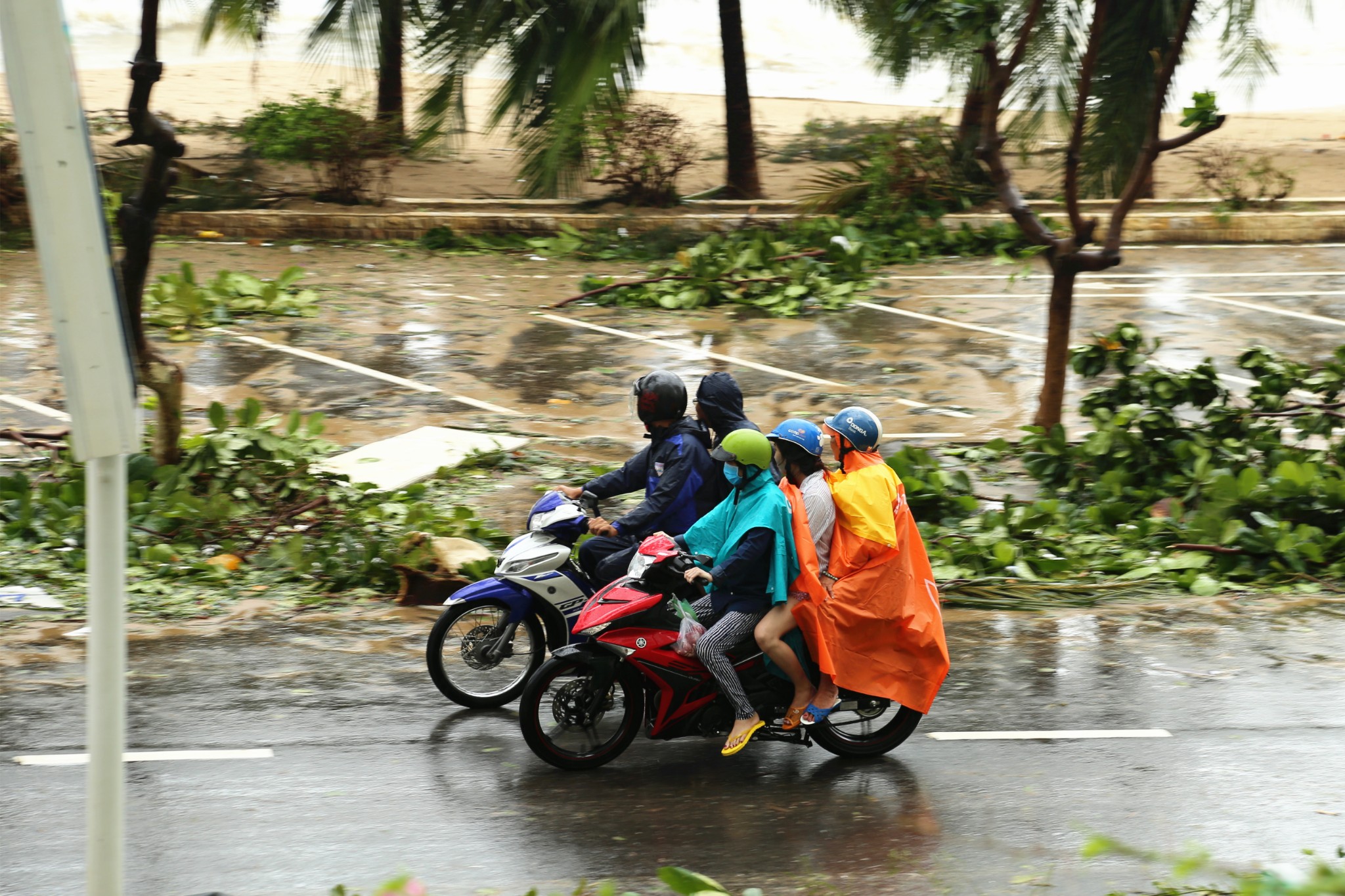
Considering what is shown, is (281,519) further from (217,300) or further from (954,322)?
(954,322)

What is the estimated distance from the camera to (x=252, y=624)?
7180mm

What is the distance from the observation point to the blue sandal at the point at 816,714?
18.1ft

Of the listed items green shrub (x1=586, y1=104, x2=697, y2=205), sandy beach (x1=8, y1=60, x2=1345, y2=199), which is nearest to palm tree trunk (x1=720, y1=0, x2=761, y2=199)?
sandy beach (x1=8, y1=60, x2=1345, y2=199)

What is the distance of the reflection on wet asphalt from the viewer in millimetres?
11523

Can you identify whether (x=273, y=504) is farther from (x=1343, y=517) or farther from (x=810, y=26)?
(x=810, y=26)

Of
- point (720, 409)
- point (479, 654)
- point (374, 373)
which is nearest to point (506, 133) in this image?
point (374, 373)

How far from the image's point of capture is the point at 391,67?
20484mm

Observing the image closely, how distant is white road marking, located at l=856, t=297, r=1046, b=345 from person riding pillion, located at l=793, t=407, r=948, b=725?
343 inches

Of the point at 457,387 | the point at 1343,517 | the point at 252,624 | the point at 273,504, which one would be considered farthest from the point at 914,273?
the point at 252,624

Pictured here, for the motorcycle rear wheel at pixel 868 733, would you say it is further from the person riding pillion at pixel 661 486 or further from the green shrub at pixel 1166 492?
the green shrub at pixel 1166 492

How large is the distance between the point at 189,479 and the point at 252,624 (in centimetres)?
206

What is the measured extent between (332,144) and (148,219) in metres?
10.4

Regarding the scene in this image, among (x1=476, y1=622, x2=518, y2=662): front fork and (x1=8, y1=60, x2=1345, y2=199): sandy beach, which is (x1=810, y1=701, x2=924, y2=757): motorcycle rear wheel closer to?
(x1=476, y1=622, x2=518, y2=662): front fork

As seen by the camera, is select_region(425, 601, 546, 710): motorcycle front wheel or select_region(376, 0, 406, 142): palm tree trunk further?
select_region(376, 0, 406, 142): palm tree trunk
